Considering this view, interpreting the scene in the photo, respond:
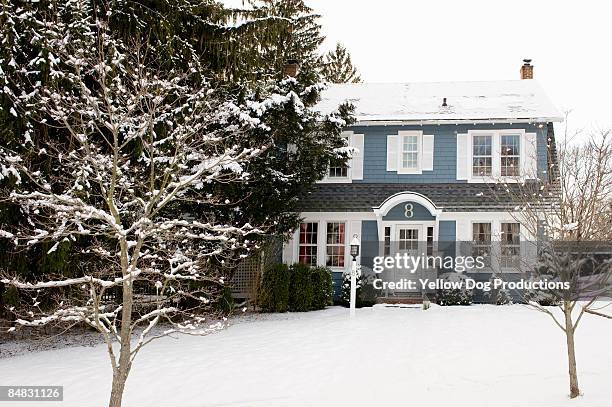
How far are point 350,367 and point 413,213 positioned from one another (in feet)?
28.1

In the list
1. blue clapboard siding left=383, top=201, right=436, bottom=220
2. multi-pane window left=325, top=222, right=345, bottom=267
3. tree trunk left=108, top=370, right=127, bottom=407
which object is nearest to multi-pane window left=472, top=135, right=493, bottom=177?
blue clapboard siding left=383, top=201, right=436, bottom=220

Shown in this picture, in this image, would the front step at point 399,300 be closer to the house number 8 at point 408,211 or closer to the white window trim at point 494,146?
the house number 8 at point 408,211

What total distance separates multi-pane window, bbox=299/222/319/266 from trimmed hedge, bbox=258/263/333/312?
81.7 inches

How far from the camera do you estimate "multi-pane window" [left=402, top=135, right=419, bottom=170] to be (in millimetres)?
17797

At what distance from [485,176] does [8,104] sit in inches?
495

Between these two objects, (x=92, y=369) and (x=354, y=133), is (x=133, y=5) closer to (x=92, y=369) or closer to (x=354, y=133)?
(x=92, y=369)

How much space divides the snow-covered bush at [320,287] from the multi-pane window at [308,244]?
174cm

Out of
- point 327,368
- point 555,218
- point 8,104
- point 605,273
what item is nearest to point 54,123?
point 8,104

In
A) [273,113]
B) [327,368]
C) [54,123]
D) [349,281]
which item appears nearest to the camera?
[327,368]

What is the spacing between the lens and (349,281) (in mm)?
16656

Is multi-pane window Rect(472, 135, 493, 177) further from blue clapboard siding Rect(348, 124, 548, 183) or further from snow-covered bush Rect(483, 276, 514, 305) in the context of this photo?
snow-covered bush Rect(483, 276, 514, 305)

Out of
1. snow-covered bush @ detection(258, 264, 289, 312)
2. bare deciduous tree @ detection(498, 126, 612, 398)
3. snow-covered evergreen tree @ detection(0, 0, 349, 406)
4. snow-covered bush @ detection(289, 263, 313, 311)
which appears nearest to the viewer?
snow-covered evergreen tree @ detection(0, 0, 349, 406)

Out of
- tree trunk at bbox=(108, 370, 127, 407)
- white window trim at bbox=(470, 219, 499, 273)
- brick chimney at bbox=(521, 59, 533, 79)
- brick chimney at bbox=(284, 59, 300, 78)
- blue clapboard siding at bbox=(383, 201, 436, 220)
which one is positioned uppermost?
brick chimney at bbox=(521, 59, 533, 79)

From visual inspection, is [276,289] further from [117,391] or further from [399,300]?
[117,391]
